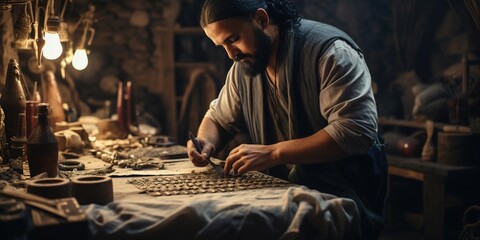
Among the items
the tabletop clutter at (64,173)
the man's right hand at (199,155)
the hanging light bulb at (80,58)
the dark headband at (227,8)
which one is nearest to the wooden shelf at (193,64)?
the hanging light bulb at (80,58)

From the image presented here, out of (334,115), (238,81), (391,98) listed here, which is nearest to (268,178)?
(334,115)

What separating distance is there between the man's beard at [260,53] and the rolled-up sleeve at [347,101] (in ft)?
1.09

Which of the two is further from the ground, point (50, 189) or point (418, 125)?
point (50, 189)

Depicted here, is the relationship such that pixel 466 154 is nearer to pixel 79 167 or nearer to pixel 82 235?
pixel 79 167

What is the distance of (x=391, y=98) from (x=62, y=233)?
18.9ft

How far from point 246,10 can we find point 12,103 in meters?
1.39

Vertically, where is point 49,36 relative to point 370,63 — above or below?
above

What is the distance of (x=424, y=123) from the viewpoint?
629cm

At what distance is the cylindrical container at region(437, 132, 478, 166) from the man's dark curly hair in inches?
117

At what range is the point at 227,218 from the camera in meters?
2.21

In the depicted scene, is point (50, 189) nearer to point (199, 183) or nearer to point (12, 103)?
point (199, 183)

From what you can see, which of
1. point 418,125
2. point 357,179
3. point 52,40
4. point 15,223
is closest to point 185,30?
point 418,125

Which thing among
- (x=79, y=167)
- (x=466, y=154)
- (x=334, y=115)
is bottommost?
(x=466, y=154)

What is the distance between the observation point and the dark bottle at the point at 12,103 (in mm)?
3307
